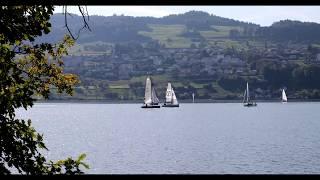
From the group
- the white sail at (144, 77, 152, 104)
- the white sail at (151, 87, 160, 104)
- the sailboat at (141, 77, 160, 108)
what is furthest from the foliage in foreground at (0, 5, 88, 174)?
the white sail at (151, 87, 160, 104)

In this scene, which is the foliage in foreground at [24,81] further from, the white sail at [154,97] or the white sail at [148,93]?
the white sail at [154,97]

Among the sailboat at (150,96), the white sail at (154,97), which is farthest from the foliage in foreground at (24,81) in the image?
the white sail at (154,97)

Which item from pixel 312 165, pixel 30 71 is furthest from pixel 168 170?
pixel 30 71

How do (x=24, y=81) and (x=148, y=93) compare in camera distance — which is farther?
(x=148, y=93)

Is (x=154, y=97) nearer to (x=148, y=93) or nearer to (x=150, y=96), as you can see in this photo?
(x=150, y=96)

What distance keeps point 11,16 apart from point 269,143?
91480mm

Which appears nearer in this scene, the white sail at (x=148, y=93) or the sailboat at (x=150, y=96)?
the white sail at (x=148, y=93)

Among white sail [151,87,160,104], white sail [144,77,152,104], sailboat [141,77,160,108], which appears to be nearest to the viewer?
white sail [144,77,152,104]

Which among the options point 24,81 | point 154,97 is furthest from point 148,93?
point 24,81

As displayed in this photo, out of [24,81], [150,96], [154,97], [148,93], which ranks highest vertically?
[24,81]

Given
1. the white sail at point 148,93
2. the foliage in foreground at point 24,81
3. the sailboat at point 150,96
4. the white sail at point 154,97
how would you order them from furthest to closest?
the white sail at point 154,97, the sailboat at point 150,96, the white sail at point 148,93, the foliage in foreground at point 24,81

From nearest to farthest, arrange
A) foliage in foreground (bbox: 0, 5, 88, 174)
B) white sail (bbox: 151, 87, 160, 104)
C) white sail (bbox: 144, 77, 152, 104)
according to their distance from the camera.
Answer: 1. foliage in foreground (bbox: 0, 5, 88, 174)
2. white sail (bbox: 144, 77, 152, 104)
3. white sail (bbox: 151, 87, 160, 104)

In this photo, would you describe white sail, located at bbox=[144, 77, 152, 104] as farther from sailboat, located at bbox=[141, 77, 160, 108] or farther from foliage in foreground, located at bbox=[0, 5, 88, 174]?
foliage in foreground, located at bbox=[0, 5, 88, 174]

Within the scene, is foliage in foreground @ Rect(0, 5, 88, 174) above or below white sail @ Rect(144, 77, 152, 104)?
above
